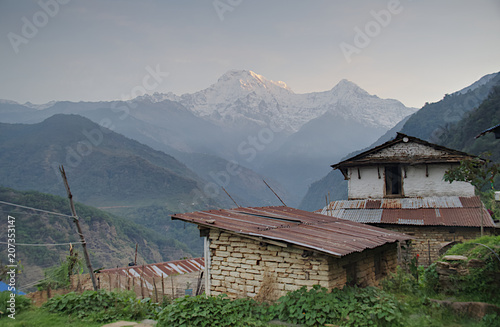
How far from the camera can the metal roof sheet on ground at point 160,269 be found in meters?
18.5

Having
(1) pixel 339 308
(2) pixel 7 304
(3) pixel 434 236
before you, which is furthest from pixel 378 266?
(2) pixel 7 304

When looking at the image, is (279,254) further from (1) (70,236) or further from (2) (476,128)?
(1) (70,236)

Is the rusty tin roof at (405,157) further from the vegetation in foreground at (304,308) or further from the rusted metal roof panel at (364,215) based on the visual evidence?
the vegetation in foreground at (304,308)

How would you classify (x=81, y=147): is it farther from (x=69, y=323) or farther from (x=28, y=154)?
(x=69, y=323)

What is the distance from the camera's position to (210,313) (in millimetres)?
8805

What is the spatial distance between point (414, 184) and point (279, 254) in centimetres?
1375

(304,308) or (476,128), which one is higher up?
(476,128)

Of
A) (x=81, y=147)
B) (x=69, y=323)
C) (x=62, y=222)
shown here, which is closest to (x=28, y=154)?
(x=81, y=147)

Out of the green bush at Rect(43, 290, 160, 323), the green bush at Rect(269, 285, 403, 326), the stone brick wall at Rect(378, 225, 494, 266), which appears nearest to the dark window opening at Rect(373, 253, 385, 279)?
the green bush at Rect(269, 285, 403, 326)

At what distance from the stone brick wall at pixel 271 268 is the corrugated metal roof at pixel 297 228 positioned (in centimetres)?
35

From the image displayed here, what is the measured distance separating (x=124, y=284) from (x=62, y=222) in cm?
5056

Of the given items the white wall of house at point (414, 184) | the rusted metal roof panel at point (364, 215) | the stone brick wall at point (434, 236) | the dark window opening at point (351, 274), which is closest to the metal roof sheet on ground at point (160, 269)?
the rusted metal roof panel at point (364, 215)

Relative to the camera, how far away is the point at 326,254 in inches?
361

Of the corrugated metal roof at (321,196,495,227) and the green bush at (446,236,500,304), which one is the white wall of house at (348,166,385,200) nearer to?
the corrugated metal roof at (321,196,495,227)
